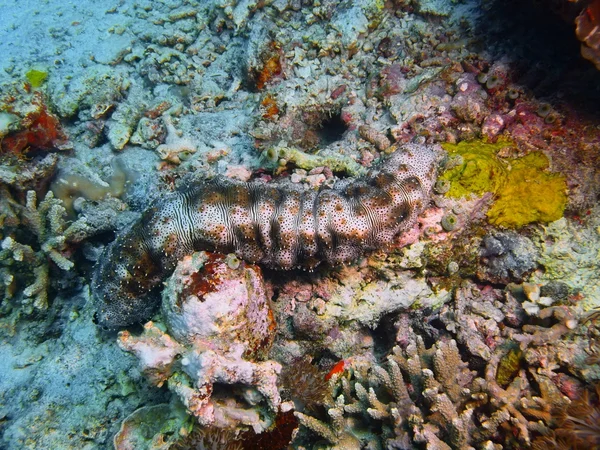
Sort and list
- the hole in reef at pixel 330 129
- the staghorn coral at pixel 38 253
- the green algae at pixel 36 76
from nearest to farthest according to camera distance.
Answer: the staghorn coral at pixel 38 253 → the hole in reef at pixel 330 129 → the green algae at pixel 36 76

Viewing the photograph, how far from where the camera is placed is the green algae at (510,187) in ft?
11.7

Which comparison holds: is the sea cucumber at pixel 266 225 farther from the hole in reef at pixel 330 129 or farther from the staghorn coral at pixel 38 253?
the hole in reef at pixel 330 129

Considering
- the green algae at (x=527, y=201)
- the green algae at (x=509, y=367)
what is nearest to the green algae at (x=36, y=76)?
the green algae at (x=527, y=201)

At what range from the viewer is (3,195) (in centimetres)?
425

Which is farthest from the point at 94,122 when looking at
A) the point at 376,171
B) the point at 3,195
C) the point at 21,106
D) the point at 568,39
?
the point at 568,39

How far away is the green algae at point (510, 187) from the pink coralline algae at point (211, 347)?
2.34 metres

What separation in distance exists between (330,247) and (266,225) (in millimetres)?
610

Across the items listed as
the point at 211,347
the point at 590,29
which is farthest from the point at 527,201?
the point at 211,347

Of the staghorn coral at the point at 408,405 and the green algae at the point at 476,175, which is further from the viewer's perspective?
the green algae at the point at 476,175

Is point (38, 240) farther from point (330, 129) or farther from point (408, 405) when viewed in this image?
point (408, 405)

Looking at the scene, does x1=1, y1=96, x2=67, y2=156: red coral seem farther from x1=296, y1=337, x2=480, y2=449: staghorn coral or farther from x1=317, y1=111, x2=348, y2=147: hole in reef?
x1=296, y1=337, x2=480, y2=449: staghorn coral

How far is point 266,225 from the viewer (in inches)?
126

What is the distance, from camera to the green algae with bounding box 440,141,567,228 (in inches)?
140

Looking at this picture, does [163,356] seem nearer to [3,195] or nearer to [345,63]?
[3,195]
